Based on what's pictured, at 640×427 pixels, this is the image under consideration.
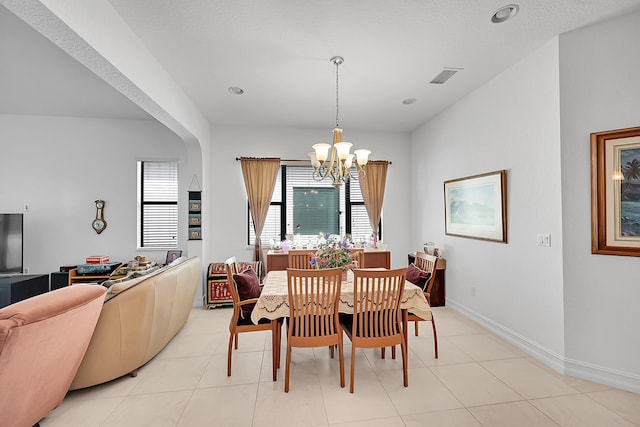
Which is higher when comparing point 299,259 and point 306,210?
point 306,210

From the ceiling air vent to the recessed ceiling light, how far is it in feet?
2.51

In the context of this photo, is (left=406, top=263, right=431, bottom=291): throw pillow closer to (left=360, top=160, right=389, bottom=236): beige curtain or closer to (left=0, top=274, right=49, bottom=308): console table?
(left=360, top=160, right=389, bottom=236): beige curtain

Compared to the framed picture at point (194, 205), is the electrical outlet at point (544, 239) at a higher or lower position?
lower

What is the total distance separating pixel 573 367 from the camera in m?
2.39

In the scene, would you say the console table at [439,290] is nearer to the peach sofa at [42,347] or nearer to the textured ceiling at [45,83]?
the peach sofa at [42,347]

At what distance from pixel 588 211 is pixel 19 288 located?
19.7 feet

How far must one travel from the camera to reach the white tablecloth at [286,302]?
2308 millimetres

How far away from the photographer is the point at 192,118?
12.6 feet

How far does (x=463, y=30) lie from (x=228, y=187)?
3.87m

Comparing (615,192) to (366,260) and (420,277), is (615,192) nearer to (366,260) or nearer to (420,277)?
(420,277)

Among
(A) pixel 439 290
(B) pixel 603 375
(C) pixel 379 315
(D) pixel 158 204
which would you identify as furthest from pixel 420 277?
(D) pixel 158 204

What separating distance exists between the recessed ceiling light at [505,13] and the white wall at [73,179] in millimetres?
4192

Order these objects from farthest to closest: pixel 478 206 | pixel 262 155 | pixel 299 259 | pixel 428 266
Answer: pixel 262 155 → pixel 299 259 → pixel 478 206 → pixel 428 266

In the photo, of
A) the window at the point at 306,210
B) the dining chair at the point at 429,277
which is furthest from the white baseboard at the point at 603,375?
the window at the point at 306,210
